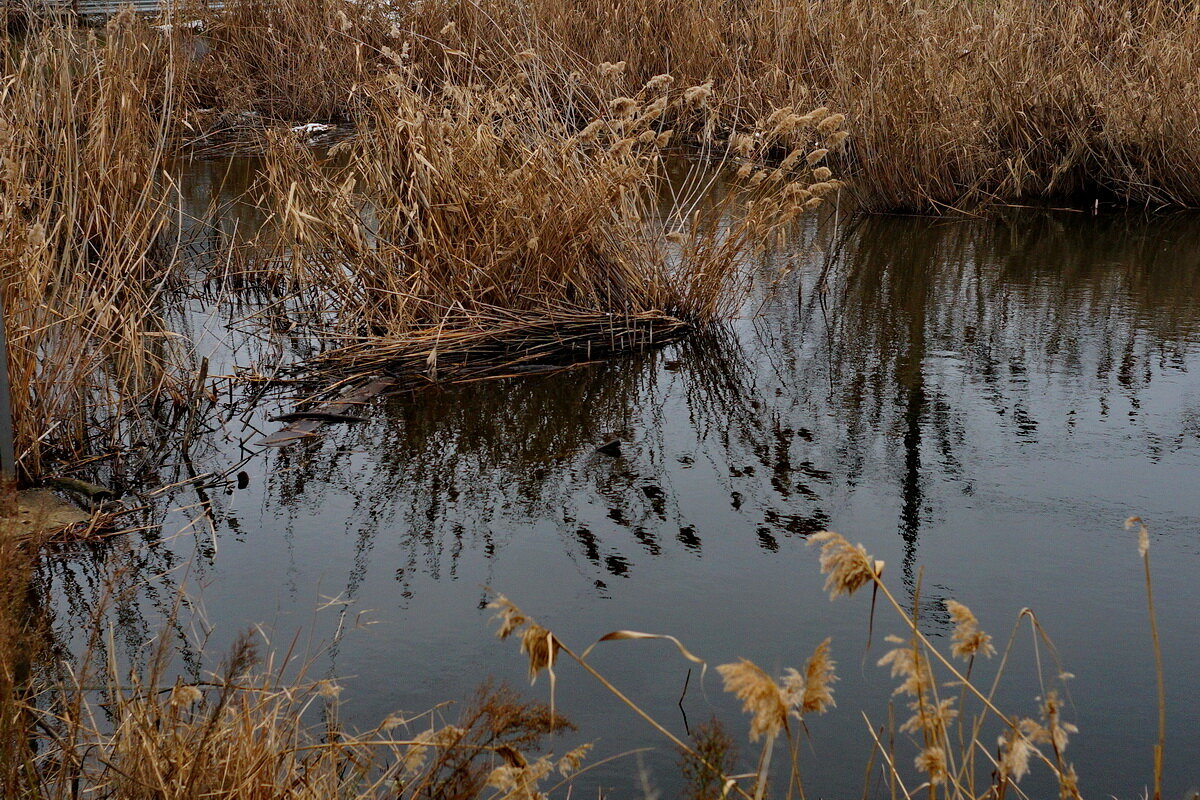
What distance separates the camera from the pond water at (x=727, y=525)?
236cm

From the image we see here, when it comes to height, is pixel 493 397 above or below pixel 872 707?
above

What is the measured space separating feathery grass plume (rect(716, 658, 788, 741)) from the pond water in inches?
12.6

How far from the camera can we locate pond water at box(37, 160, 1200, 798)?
2361 mm

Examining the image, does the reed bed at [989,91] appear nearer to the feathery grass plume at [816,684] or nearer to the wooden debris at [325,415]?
the wooden debris at [325,415]

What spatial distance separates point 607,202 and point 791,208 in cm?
69

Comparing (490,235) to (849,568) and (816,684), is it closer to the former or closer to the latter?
(849,568)

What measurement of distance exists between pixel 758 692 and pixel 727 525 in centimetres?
195

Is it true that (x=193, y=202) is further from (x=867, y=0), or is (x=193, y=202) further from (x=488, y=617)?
(x=488, y=617)

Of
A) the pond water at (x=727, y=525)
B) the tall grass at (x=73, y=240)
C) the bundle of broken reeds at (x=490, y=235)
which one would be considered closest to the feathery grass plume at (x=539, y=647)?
the pond water at (x=727, y=525)

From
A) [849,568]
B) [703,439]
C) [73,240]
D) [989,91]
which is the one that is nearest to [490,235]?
[703,439]

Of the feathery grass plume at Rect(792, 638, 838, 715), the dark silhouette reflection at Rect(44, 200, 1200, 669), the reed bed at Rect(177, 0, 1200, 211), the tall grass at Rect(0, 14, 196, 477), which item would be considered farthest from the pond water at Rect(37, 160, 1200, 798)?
the reed bed at Rect(177, 0, 1200, 211)

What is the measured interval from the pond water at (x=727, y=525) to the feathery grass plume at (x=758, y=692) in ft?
1.05

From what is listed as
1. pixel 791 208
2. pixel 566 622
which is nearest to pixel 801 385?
pixel 791 208

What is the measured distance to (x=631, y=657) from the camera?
249cm
